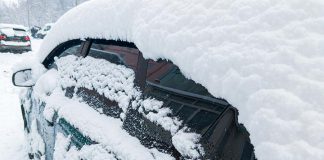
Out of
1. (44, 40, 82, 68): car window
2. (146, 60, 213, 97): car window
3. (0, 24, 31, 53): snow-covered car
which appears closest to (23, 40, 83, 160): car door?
(44, 40, 82, 68): car window

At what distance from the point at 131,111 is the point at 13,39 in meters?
13.4

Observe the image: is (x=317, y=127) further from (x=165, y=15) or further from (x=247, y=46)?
(x=165, y=15)

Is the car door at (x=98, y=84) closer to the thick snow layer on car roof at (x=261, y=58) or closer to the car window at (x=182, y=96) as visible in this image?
the car window at (x=182, y=96)

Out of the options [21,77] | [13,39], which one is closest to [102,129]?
[21,77]

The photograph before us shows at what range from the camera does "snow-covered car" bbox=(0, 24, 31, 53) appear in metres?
13.1

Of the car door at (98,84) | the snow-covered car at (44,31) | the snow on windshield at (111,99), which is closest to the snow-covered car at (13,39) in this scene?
the snow-covered car at (44,31)

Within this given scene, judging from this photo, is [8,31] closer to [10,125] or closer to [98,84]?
[10,125]

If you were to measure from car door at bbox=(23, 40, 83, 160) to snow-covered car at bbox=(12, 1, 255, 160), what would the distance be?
0.04 feet

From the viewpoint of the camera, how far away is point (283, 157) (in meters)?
0.79

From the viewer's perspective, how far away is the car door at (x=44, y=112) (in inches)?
91.3

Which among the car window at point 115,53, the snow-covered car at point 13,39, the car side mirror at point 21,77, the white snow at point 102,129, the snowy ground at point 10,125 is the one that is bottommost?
the snowy ground at point 10,125

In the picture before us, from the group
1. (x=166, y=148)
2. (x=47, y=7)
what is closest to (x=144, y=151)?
(x=166, y=148)

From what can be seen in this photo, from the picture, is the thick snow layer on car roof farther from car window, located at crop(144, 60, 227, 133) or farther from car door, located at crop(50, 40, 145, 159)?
car door, located at crop(50, 40, 145, 159)

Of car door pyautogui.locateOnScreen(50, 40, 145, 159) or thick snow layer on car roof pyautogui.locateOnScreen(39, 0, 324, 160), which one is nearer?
thick snow layer on car roof pyautogui.locateOnScreen(39, 0, 324, 160)
